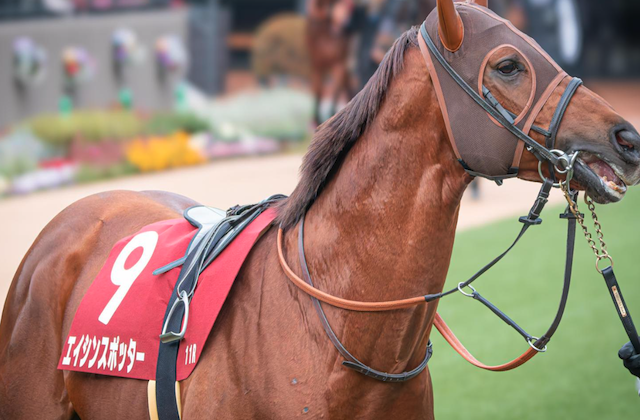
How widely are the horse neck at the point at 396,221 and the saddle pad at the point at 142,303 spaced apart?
0.37 meters

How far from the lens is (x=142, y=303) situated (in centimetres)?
243

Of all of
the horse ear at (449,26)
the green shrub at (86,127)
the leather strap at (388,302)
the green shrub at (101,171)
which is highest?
the horse ear at (449,26)

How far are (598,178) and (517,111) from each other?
28 centimetres

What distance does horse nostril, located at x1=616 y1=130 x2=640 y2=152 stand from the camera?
180 cm

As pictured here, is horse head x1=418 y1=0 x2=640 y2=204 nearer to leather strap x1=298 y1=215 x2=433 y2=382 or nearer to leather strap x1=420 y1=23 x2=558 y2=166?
leather strap x1=420 y1=23 x2=558 y2=166

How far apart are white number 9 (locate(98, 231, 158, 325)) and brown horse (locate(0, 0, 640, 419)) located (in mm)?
482

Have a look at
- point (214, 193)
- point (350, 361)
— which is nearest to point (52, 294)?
point (350, 361)

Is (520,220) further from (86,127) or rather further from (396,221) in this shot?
(86,127)

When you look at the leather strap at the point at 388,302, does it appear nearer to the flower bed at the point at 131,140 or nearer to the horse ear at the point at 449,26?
the horse ear at the point at 449,26

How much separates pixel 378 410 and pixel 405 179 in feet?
2.28

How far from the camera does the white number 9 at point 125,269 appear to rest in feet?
8.25

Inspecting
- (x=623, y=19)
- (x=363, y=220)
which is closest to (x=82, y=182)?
(x=363, y=220)

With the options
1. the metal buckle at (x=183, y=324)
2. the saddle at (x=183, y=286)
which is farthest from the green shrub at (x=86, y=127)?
the metal buckle at (x=183, y=324)

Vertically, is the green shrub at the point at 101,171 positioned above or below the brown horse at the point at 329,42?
below
